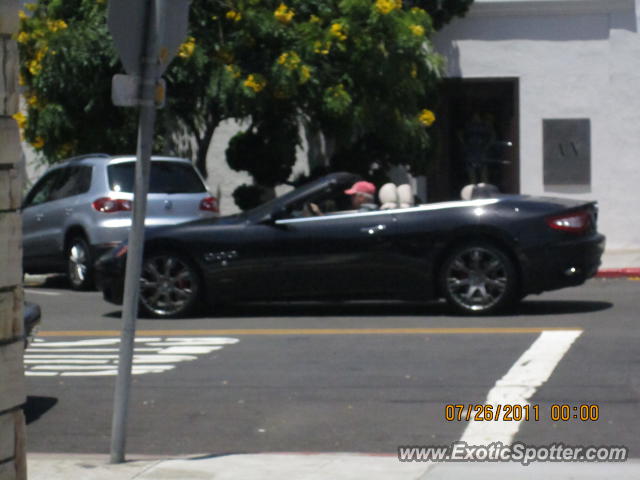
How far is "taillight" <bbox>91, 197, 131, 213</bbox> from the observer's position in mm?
16844

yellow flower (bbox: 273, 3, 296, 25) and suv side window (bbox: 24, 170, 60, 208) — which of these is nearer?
suv side window (bbox: 24, 170, 60, 208)

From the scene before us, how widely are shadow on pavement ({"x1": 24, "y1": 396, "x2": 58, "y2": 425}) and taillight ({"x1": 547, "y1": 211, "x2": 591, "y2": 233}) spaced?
18.1 feet

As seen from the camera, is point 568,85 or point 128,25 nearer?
point 128,25

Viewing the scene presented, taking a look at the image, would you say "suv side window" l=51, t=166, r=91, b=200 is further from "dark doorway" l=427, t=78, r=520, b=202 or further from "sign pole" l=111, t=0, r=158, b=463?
"sign pole" l=111, t=0, r=158, b=463

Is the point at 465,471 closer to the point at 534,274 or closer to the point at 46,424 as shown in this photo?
the point at 46,424

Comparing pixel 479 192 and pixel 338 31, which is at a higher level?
pixel 338 31

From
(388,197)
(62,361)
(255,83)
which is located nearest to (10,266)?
(62,361)

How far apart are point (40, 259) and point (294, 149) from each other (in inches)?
190

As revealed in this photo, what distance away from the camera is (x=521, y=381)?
9.03 m

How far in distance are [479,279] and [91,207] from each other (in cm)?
622

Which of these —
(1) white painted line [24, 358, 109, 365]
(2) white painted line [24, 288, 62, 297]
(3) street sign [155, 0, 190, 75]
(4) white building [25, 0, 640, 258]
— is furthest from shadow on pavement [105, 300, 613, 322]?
(4) white building [25, 0, 640, 258]

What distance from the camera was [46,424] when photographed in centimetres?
823

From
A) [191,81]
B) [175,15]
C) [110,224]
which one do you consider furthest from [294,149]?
[175,15]

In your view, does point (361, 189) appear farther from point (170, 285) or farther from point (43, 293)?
point (43, 293)
